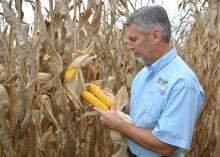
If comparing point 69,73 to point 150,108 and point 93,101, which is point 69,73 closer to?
point 93,101

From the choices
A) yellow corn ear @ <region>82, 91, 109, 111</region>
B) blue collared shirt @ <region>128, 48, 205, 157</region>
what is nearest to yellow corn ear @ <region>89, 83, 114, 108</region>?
yellow corn ear @ <region>82, 91, 109, 111</region>

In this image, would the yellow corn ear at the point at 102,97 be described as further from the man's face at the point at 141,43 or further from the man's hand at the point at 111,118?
the man's face at the point at 141,43

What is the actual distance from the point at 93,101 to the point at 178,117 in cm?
37

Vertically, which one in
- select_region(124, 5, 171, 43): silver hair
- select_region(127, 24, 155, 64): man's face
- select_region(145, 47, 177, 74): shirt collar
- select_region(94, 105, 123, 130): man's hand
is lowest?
select_region(94, 105, 123, 130): man's hand

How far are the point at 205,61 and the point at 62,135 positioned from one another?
1.40 meters

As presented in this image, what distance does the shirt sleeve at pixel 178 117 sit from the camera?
175 centimetres

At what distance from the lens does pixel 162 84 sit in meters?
1.83

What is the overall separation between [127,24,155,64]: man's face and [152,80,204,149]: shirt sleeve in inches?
7.5

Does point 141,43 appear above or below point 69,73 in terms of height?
above

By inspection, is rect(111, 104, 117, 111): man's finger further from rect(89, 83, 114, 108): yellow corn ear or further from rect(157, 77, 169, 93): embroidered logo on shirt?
rect(157, 77, 169, 93): embroidered logo on shirt

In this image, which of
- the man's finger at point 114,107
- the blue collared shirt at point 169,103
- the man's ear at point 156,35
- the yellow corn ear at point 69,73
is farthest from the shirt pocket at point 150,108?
the yellow corn ear at point 69,73

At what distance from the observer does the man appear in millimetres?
1764

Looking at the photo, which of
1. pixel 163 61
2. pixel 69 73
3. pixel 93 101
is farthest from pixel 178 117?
pixel 69 73

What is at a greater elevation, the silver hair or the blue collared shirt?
the silver hair
